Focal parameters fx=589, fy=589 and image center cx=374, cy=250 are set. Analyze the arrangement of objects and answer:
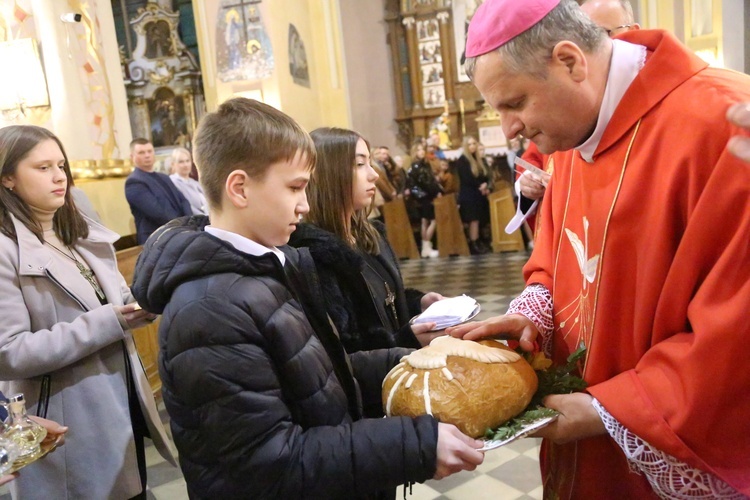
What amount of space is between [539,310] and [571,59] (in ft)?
2.39

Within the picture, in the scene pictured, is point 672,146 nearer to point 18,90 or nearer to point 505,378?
point 505,378

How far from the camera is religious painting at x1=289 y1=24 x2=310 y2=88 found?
10.3m

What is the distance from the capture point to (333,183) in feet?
7.81

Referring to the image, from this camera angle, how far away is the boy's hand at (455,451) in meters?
1.22

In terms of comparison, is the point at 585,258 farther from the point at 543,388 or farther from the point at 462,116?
the point at 462,116

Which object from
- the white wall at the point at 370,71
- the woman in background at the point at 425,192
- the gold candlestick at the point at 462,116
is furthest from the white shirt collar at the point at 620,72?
the white wall at the point at 370,71

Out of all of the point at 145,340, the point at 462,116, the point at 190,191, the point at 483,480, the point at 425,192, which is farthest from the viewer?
the point at 462,116

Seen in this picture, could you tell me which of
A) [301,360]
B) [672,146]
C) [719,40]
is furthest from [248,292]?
[719,40]

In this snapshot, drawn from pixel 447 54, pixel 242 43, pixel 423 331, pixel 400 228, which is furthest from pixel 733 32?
pixel 423 331

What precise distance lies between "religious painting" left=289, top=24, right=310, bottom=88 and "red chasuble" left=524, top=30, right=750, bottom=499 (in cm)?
944

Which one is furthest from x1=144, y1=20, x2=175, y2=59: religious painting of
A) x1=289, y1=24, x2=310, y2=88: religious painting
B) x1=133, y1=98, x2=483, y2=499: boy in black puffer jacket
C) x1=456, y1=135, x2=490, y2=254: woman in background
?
x1=133, y1=98, x2=483, y2=499: boy in black puffer jacket

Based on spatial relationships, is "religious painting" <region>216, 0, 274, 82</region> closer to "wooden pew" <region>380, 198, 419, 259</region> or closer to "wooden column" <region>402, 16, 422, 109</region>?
"wooden pew" <region>380, 198, 419, 259</region>

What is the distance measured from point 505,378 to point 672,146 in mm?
610

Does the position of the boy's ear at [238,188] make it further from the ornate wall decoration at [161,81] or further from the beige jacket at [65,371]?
the ornate wall decoration at [161,81]
